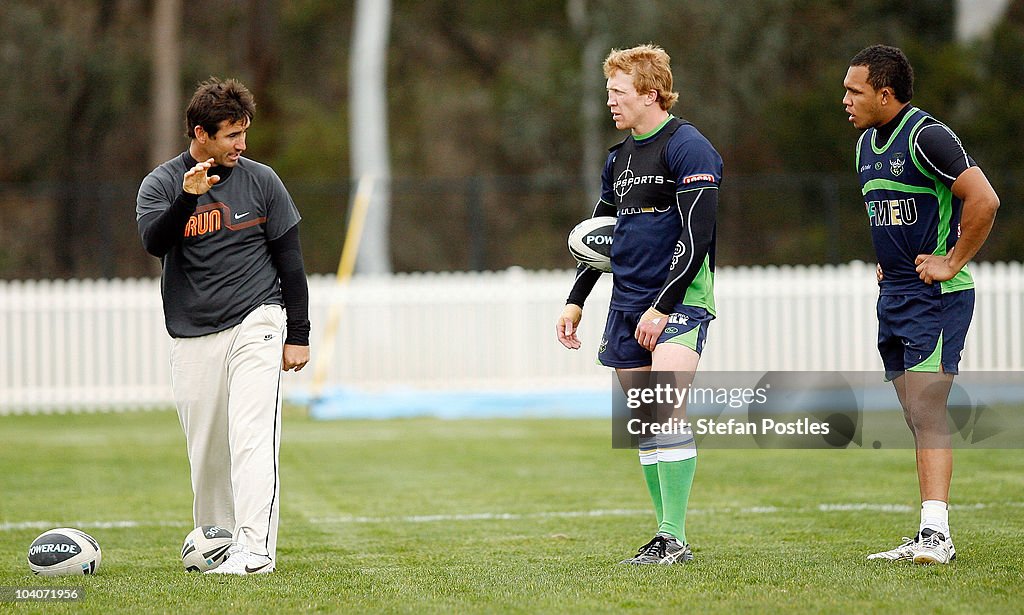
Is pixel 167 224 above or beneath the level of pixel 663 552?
above

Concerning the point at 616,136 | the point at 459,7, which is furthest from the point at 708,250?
the point at 459,7

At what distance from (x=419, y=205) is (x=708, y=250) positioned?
23.9 metres

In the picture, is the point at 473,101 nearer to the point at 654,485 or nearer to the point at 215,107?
the point at 215,107

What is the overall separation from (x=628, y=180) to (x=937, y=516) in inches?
71.3

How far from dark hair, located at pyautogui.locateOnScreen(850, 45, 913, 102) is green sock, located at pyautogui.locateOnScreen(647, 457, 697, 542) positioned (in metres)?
1.68

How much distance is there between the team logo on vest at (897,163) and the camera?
511cm

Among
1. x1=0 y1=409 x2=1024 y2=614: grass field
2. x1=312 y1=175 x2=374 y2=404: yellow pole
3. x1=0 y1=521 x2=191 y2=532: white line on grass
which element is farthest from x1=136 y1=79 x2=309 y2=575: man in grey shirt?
x1=312 y1=175 x2=374 y2=404: yellow pole

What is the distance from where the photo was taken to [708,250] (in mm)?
5109

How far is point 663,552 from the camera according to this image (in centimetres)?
514

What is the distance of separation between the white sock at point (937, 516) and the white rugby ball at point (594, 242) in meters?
1.62

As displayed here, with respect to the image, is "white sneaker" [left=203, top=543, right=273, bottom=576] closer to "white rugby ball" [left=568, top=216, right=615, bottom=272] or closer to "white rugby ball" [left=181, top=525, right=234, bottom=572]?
"white rugby ball" [left=181, top=525, right=234, bottom=572]

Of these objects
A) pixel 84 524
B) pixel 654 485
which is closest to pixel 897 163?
pixel 654 485

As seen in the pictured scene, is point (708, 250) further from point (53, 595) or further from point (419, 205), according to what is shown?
point (419, 205)

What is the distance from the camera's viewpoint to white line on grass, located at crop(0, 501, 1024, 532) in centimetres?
672
